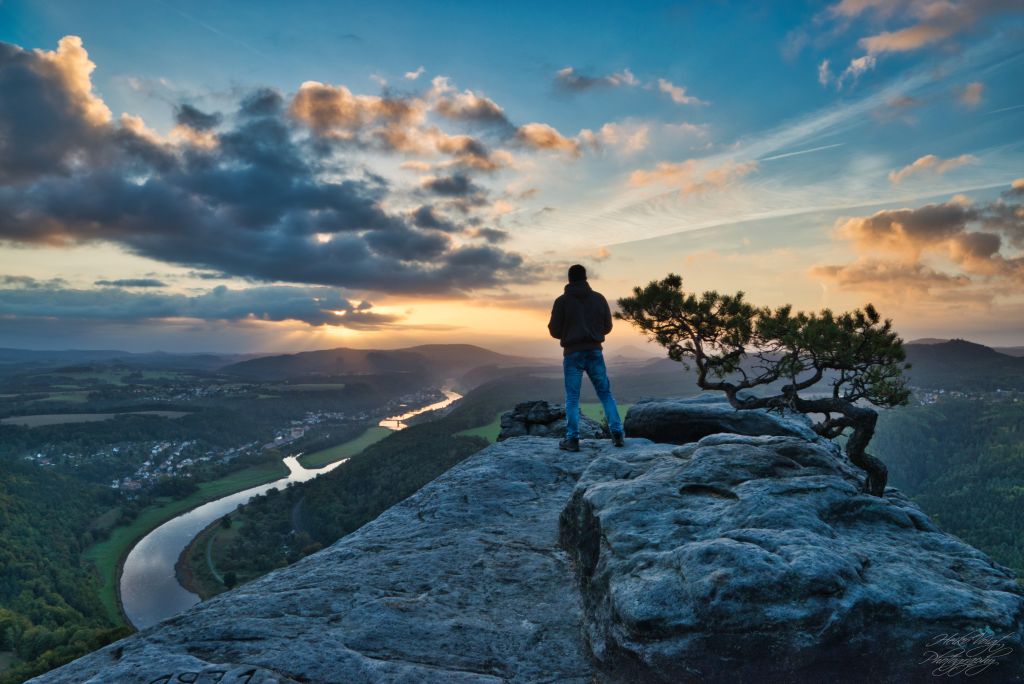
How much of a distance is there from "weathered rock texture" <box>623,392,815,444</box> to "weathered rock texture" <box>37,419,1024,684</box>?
823 centimetres

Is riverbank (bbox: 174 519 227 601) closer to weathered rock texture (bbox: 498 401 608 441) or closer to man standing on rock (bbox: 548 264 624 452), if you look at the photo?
weathered rock texture (bbox: 498 401 608 441)

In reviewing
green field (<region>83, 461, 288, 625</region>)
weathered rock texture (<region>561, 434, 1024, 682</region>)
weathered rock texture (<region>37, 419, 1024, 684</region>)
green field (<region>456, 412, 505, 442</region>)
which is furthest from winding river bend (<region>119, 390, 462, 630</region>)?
weathered rock texture (<region>561, 434, 1024, 682</region>)

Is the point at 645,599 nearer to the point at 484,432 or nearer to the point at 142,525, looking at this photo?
the point at 484,432

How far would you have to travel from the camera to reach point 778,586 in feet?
20.5

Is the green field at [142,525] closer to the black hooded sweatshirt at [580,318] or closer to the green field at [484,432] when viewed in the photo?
the green field at [484,432]

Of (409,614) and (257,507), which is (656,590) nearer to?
(409,614)

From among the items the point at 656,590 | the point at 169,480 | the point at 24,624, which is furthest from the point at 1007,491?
the point at 169,480

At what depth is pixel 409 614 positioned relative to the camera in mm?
7914

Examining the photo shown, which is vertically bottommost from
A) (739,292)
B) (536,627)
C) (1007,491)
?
(1007,491)

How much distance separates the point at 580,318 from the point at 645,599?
864 cm

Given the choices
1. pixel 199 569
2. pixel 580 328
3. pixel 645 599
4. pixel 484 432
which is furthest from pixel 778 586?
pixel 484 432

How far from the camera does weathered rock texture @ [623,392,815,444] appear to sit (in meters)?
18.9

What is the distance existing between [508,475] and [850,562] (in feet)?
30.9

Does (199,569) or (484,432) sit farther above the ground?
(484,432)
